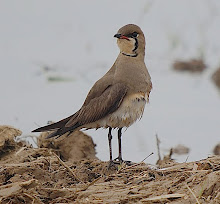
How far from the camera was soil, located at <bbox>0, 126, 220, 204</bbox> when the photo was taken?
5703 millimetres

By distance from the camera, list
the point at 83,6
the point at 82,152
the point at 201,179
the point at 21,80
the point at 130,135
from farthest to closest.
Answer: the point at 83,6
the point at 21,80
the point at 130,135
the point at 82,152
the point at 201,179

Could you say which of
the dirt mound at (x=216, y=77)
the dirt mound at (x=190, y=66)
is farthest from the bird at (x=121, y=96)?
the dirt mound at (x=190, y=66)

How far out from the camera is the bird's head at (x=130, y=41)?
767 centimetres

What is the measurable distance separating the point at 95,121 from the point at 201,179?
1777 mm

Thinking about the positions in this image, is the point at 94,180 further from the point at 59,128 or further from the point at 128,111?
the point at 59,128

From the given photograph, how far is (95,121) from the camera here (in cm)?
747

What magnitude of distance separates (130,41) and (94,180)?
1832 mm

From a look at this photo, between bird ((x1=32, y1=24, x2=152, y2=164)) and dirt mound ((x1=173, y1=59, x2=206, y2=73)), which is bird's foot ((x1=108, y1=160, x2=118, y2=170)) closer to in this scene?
bird ((x1=32, y1=24, x2=152, y2=164))

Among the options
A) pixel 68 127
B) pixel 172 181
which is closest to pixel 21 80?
pixel 68 127

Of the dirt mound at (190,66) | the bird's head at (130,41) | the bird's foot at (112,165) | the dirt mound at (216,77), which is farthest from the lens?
the dirt mound at (190,66)

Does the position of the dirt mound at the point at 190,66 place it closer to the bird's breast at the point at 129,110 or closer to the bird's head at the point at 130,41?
the bird's head at the point at 130,41

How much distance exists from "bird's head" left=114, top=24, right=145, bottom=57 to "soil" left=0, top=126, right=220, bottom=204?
1.00 meters

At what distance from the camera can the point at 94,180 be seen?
6203 millimetres

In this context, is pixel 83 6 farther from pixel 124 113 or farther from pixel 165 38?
pixel 124 113
